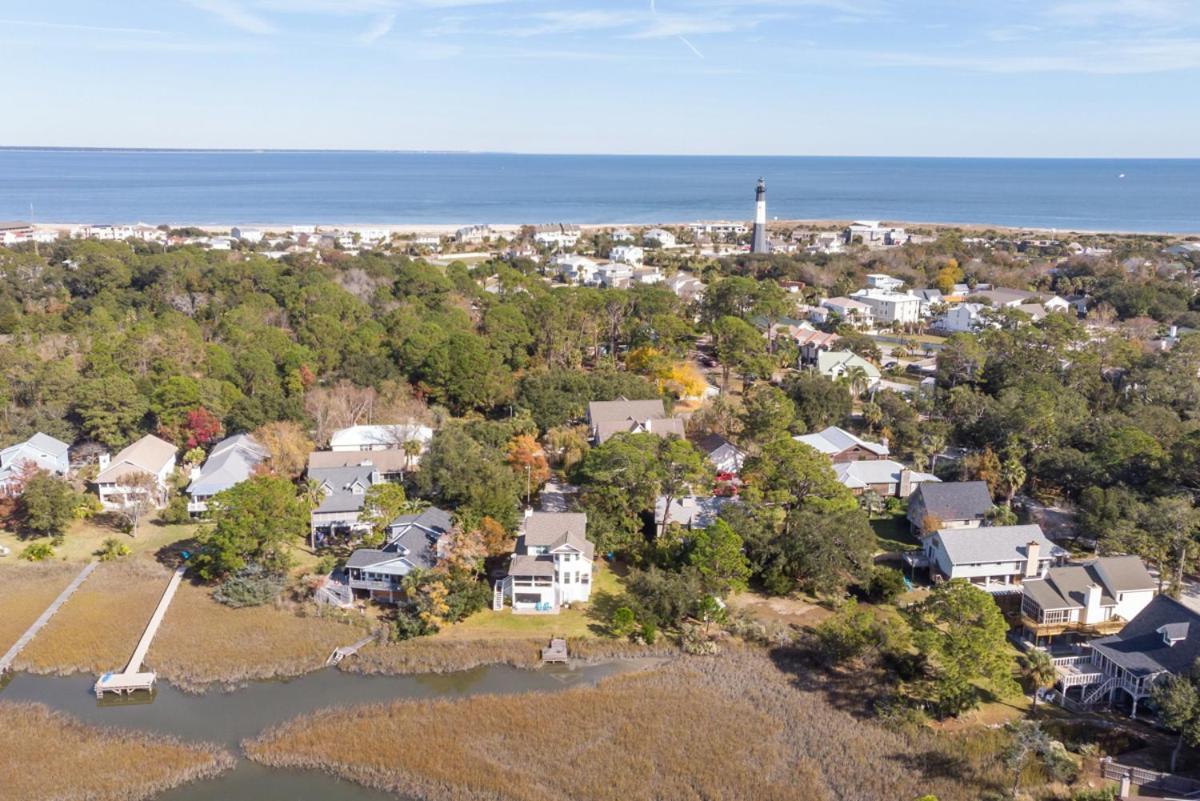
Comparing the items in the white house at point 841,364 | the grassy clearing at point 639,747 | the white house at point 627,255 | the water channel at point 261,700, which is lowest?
the water channel at point 261,700

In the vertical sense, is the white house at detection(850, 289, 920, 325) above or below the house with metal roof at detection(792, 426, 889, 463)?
above

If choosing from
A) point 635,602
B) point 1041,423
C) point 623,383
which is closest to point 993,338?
point 1041,423

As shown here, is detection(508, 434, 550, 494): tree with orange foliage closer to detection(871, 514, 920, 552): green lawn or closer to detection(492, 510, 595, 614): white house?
detection(492, 510, 595, 614): white house

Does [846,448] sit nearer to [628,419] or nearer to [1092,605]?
[628,419]

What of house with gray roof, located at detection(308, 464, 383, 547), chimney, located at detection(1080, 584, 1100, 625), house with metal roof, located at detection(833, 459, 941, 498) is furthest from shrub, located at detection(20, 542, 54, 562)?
chimney, located at detection(1080, 584, 1100, 625)

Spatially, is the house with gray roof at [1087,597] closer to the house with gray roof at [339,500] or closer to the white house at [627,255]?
the house with gray roof at [339,500]

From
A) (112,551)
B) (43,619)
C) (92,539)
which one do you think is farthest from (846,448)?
(92,539)

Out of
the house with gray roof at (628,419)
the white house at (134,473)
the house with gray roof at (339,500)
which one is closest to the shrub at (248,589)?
the house with gray roof at (339,500)
